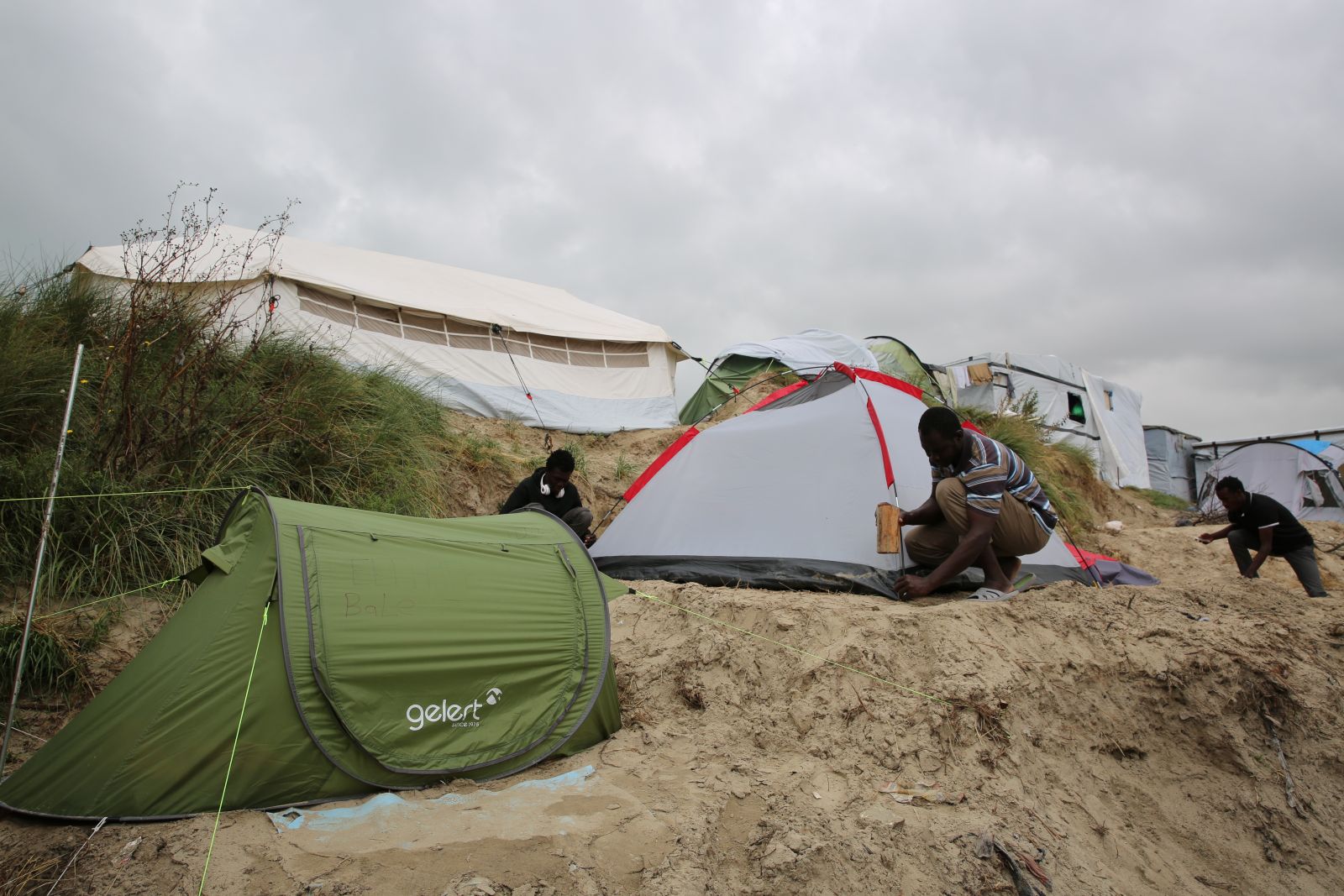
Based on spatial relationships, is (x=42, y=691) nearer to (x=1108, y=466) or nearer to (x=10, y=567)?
(x=10, y=567)

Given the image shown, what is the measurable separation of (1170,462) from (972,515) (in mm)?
16759

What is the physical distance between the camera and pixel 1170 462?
17.6 meters

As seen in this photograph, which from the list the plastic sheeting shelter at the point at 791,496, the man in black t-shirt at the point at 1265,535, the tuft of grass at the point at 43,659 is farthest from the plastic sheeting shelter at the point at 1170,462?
the tuft of grass at the point at 43,659

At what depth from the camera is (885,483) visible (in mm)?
4676

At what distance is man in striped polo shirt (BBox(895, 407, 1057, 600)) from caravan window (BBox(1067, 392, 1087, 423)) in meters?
12.4

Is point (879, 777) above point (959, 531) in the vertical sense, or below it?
below

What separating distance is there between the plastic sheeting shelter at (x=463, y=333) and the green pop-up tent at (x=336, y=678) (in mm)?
5188

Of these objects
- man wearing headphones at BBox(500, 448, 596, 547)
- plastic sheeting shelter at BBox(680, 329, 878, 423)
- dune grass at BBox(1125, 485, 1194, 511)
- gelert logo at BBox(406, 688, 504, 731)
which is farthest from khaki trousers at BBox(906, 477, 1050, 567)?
dune grass at BBox(1125, 485, 1194, 511)

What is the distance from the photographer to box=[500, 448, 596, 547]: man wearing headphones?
5508 mm

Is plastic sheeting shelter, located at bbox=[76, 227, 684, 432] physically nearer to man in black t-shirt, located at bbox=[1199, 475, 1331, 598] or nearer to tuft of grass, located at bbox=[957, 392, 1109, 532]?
tuft of grass, located at bbox=[957, 392, 1109, 532]

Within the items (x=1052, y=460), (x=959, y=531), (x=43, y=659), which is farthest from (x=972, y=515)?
(x=1052, y=460)

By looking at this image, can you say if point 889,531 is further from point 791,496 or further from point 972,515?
point 791,496

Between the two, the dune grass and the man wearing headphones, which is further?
the dune grass

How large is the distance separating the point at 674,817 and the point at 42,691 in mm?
2835
